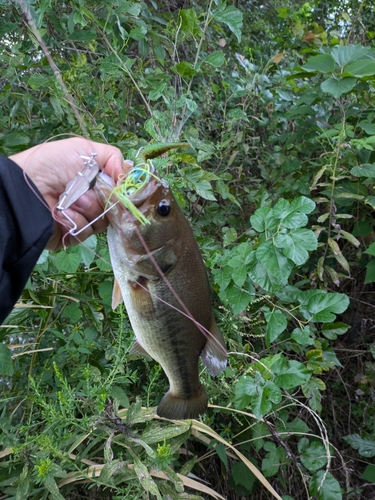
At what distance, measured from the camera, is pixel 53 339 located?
221 centimetres

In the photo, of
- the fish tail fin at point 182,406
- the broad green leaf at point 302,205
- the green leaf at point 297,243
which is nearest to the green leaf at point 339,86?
the broad green leaf at point 302,205

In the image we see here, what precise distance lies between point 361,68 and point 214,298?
4.26 ft

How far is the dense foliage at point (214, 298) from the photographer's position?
1564 mm

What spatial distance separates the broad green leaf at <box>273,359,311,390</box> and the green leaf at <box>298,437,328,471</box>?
2.14ft

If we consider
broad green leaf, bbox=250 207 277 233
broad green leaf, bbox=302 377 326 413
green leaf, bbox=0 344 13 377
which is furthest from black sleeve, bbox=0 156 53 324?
broad green leaf, bbox=302 377 326 413

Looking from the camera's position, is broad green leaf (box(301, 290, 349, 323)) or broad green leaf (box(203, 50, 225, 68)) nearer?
broad green leaf (box(301, 290, 349, 323))

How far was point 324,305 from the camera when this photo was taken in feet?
5.55

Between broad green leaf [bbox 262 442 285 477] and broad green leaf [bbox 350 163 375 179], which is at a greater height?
broad green leaf [bbox 350 163 375 179]

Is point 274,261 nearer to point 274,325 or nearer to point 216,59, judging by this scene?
point 274,325

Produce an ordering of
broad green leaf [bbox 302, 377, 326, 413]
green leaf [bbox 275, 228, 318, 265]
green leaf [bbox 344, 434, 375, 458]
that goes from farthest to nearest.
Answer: green leaf [bbox 344, 434, 375, 458] < broad green leaf [bbox 302, 377, 326, 413] < green leaf [bbox 275, 228, 318, 265]

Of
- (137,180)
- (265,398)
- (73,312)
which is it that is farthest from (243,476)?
(137,180)

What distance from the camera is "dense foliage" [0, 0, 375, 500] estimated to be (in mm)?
1564

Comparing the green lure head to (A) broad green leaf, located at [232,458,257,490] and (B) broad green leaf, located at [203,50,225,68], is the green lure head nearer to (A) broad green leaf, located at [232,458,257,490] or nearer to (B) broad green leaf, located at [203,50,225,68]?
(B) broad green leaf, located at [203,50,225,68]

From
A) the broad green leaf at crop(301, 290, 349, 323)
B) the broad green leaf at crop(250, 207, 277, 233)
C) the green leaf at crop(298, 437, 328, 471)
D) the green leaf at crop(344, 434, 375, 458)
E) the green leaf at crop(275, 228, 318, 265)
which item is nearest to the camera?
the green leaf at crop(275, 228, 318, 265)
